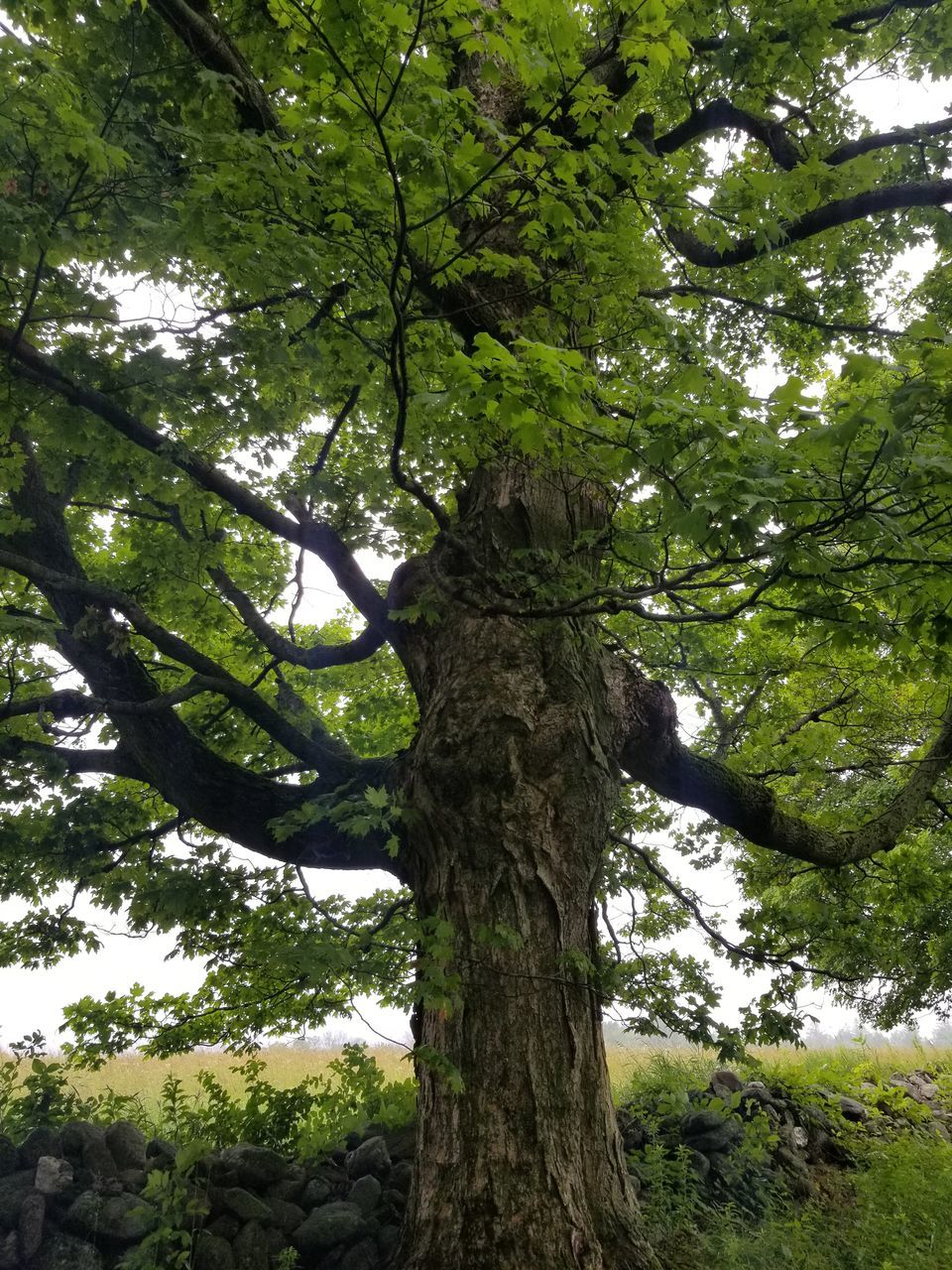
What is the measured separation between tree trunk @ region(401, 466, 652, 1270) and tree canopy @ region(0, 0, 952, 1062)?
7.2 inches

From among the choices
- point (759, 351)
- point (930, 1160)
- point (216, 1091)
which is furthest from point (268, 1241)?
point (759, 351)

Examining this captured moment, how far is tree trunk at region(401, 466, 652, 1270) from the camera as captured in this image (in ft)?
9.73

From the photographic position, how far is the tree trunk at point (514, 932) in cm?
297

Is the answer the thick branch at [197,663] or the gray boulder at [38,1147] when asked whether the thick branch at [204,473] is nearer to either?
the thick branch at [197,663]

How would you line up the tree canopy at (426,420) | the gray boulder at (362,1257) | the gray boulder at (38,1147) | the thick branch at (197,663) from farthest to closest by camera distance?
the thick branch at (197,663)
the gray boulder at (38,1147)
the gray boulder at (362,1257)
the tree canopy at (426,420)

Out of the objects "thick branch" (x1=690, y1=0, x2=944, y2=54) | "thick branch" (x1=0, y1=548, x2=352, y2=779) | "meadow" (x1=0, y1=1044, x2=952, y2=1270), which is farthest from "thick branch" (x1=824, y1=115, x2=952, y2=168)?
"meadow" (x1=0, y1=1044, x2=952, y2=1270)

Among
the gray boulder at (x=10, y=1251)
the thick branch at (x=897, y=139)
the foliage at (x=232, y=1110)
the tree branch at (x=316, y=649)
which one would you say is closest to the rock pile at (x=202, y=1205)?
the gray boulder at (x=10, y=1251)

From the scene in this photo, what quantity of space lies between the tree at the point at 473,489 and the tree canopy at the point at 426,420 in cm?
3

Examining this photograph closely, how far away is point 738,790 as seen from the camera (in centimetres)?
523

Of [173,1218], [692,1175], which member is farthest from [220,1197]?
[692,1175]

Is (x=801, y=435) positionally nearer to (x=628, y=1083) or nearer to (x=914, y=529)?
(x=914, y=529)

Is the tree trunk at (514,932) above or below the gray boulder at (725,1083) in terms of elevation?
above

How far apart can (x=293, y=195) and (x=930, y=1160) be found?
795 centimetres

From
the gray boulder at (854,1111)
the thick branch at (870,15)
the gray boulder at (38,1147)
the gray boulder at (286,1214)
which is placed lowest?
the gray boulder at (854,1111)
